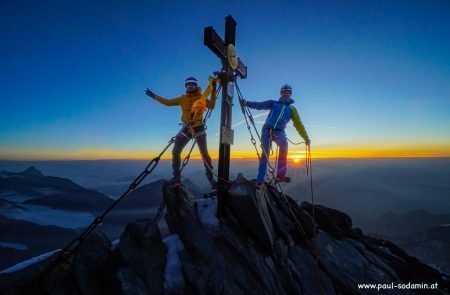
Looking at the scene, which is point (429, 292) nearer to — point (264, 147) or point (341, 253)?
point (341, 253)

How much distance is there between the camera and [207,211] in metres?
9.59

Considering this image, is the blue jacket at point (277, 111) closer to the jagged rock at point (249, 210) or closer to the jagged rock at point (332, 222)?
the jagged rock at point (249, 210)

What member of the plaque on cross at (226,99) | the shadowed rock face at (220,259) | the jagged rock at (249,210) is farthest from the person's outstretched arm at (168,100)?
the jagged rock at (249,210)

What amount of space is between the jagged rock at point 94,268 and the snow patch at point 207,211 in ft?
10.6

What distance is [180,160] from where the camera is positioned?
9.59 meters

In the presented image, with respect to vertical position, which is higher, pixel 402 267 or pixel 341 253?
pixel 341 253

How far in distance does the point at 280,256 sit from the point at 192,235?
3.33m

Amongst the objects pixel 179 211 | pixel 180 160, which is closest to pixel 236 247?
pixel 179 211

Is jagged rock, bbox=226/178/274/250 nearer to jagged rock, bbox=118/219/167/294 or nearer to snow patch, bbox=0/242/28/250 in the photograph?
jagged rock, bbox=118/219/167/294

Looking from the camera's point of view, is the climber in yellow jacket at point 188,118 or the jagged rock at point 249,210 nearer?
the jagged rock at point 249,210

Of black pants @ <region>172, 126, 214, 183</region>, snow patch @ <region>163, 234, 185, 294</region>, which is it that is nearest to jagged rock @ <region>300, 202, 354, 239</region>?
black pants @ <region>172, 126, 214, 183</region>

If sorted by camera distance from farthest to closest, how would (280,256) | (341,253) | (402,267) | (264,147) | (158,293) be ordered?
(402,267)
(341,253)
(264,147)
(280,256)
(158,293)

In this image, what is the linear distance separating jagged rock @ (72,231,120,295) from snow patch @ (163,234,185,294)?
142cm

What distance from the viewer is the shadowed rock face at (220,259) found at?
7.07 m
